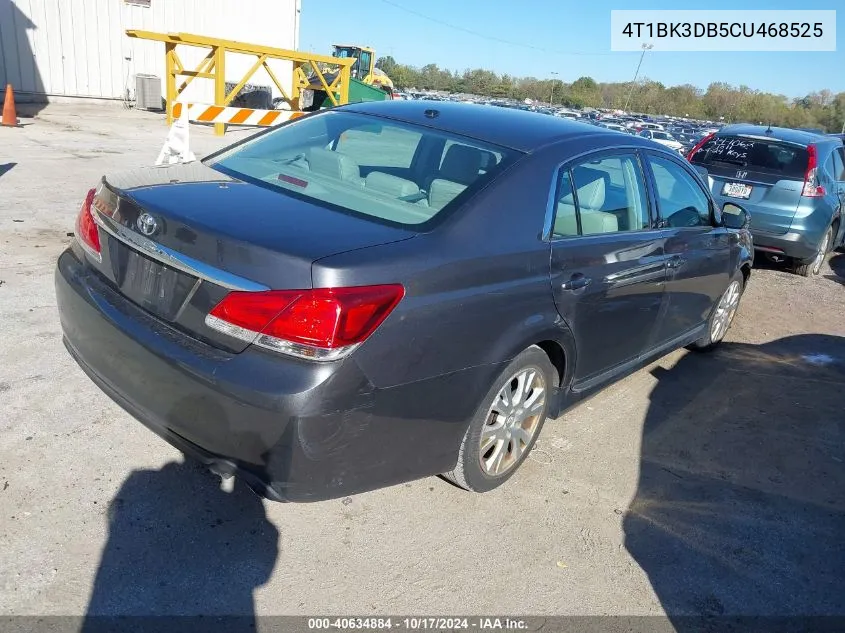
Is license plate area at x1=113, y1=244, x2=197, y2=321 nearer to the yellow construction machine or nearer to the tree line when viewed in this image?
the yellow construction machine

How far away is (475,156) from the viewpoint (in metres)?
3.21

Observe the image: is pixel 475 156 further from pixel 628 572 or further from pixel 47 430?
pixel 47 430

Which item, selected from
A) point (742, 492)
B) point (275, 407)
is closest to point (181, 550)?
point (275, 407)

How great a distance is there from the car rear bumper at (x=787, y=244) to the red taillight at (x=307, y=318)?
700 cm

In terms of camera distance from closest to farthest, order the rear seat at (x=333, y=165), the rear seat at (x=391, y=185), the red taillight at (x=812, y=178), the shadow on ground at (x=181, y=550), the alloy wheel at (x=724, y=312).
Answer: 1. the shadow on ground at (x=181, y=550)
2. the rear seat at (x=391, y=185)
3. the rear seat at (x=333, y=165)
4. the alloy wheel at (x=724, y=312)
5. the red taillight at (x=812, y=178)

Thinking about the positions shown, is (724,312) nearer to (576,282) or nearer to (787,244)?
(576,282)

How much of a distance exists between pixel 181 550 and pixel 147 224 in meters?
1.24

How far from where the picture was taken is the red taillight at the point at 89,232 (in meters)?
2.93

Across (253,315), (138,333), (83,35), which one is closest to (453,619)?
(253,315)

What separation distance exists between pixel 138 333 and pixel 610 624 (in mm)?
2062

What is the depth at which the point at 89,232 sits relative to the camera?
9.88 feet

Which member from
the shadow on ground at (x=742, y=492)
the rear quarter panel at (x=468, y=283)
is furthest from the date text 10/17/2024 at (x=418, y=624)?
the rear quarter panel at (x=468, y=283)

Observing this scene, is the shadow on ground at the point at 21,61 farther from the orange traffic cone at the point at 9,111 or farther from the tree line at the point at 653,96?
the tree line at the point at 653,96

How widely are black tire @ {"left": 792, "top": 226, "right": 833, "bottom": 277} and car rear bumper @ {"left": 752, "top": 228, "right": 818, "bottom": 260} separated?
0.39m
